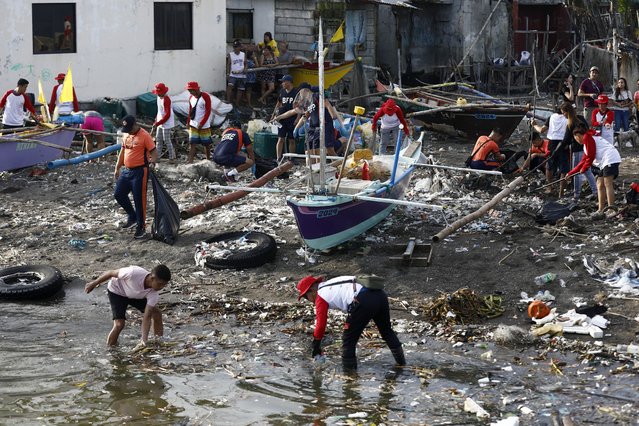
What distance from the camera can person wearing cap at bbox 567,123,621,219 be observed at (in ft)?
46.7

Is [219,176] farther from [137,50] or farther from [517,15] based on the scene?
[517,15]

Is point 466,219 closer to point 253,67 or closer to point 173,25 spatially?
point 173,25

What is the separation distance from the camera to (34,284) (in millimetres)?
12875

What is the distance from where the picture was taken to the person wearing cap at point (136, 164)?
14.5 m

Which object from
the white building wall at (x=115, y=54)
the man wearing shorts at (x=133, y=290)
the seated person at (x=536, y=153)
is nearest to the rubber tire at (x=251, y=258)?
the man wearing shorts at (x=133, y=290)

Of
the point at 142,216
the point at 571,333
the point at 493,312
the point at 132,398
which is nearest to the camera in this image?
the point at 132,398

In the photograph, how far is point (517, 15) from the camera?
32031 millimetres

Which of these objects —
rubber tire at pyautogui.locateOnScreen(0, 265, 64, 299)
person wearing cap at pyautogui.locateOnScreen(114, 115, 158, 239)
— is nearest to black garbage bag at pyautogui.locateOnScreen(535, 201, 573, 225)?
person wearing cap at pyautogui.locateOnScreen(114, 115, 158, 239)

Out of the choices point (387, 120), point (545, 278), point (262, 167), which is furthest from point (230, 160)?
point (545, 278)

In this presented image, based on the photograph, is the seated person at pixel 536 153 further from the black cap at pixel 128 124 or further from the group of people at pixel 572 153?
the black cap at pixel 128 124

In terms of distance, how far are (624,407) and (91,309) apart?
6475mm

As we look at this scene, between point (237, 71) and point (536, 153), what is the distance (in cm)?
1061

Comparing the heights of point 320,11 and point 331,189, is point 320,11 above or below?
above

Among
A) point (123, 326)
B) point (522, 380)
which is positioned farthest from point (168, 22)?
point (522, 380)
